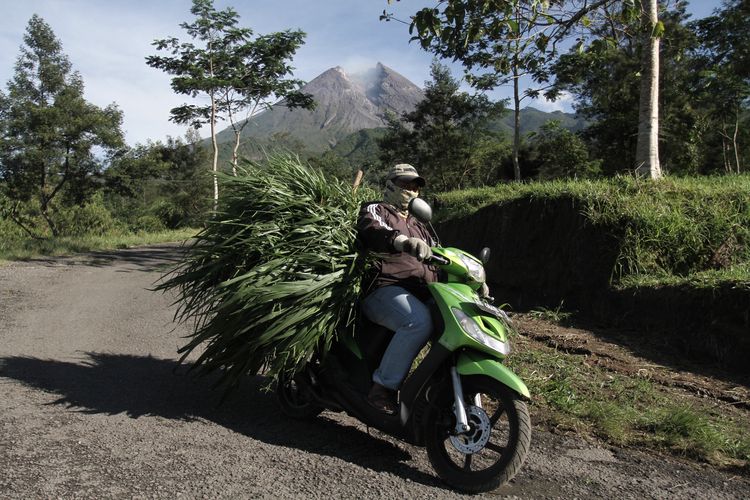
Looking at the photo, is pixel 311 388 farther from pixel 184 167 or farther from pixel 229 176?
pixel 184 167

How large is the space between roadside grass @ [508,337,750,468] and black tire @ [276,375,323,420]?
1.63 metres

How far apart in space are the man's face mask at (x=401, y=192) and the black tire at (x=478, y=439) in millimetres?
1319

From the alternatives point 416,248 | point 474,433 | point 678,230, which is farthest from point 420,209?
point 678,230

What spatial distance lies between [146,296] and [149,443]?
6.68m

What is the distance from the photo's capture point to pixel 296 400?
13.4 feet

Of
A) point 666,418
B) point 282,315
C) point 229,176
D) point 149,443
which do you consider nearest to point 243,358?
point 282,315

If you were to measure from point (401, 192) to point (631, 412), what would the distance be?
89.1 inches

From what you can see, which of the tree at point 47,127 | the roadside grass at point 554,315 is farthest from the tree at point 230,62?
the roadside grass at point 554,315

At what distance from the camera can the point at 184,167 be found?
5031 centimetres

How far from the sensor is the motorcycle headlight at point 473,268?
3.38m

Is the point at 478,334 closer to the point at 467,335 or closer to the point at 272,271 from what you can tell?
the point at 467,335

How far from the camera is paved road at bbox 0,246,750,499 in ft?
9.57

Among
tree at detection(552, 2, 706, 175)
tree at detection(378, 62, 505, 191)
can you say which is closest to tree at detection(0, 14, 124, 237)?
tree at detection(378, 62, 505, 191)

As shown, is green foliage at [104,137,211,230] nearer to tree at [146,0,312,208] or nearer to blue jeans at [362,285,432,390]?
tree at [146,0,312,208]
